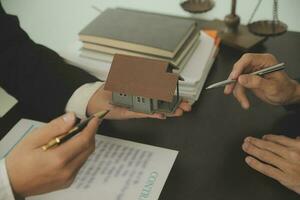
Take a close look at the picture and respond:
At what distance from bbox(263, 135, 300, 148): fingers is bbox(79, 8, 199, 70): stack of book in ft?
0.99

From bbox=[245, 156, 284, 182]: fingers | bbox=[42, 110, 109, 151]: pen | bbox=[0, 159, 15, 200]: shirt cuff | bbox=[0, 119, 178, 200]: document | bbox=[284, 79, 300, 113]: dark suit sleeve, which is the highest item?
bbox=[42, 110, 109, 151]: pen

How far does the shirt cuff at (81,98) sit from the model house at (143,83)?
5.8 inches

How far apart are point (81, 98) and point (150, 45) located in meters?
0.22

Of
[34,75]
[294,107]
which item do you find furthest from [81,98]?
[294,107]

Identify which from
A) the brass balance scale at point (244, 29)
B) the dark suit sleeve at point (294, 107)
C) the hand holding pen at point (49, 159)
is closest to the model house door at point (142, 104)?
the hand holding pen at point (49, 159)

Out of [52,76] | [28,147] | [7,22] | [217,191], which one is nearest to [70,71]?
[52,76]

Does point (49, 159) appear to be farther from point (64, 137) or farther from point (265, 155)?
point (265, 155)

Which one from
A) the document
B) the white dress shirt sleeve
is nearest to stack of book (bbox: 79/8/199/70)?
the white dress shirt sleeve

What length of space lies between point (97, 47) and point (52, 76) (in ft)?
0.49

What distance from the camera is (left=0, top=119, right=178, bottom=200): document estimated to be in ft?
2.44

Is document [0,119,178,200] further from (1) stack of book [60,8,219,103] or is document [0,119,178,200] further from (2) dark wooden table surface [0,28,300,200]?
(1) stack of book [60,8,219,103]

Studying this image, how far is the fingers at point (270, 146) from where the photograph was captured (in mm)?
782

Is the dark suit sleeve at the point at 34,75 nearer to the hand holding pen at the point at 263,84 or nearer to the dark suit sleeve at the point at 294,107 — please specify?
the hand holding pen at the point at 263,84

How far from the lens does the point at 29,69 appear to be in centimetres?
105
